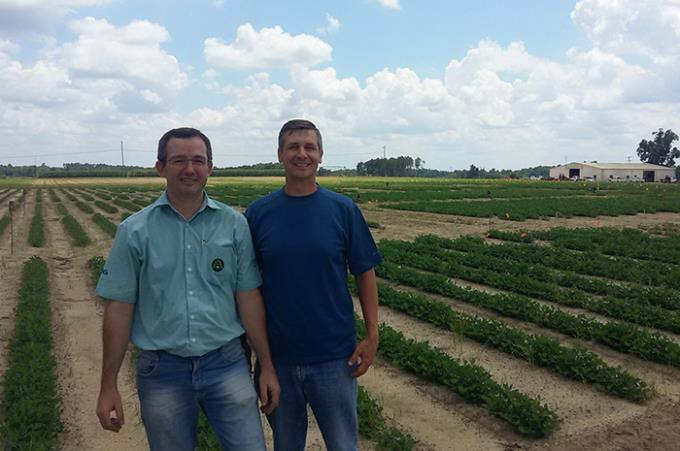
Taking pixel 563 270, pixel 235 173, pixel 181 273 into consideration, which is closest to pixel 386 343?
pixel 181 273

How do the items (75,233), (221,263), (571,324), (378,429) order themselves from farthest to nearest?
(75,233)
(571,324)
(378,429)
(221,263)

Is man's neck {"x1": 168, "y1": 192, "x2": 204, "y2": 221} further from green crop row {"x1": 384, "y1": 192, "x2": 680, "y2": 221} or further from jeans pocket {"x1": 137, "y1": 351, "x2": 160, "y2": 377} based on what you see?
green crop row {"x1": 384, "y1": 192, "x2": 680, "y2": 221}

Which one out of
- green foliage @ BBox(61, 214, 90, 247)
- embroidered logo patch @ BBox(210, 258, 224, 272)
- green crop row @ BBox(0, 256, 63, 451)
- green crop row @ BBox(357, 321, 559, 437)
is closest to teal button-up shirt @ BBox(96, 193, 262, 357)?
embroidered logo patch @ BBox(210, 258, 224, 272)

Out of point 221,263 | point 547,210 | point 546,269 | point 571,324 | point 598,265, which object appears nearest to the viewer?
point 221,263

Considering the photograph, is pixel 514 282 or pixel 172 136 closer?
pixel 172 136

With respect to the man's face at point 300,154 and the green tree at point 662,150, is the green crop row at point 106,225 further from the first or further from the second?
the green tree at point 662,150

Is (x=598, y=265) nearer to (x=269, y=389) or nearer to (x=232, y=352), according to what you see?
(x=269, y=389)

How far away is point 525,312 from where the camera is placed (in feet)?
25.2

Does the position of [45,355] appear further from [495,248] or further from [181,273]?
[495,248]

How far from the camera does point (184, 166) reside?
98.3 inches

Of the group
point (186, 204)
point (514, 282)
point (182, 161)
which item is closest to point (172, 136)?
point (182, 161)

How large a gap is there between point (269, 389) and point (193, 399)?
1.26 feet

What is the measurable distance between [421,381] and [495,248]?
864 centimetres

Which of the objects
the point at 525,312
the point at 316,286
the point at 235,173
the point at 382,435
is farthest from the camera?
the point at 235,173
